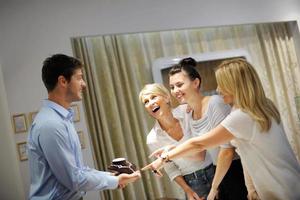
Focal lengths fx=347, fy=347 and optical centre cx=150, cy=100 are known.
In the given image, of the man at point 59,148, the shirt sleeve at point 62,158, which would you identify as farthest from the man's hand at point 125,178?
the shirt sleeve at point 62,158

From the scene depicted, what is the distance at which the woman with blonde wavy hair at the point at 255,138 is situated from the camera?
1955 millimetres

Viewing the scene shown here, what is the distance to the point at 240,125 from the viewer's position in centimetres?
194

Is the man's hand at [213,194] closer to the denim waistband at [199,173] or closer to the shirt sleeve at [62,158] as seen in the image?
the denim waistband at [199,173]

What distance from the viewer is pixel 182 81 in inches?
87.0

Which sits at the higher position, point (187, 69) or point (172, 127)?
point (187, 69)

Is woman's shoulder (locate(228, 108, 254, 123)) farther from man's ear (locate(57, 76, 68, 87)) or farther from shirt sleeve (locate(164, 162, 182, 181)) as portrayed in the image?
man's ear (locate(57, 76, 68, 87))

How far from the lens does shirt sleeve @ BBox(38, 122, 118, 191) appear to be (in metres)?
1.74

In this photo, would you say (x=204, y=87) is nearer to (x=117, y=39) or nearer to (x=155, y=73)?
(x=155, y=73)

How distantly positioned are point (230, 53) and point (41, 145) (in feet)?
5.45

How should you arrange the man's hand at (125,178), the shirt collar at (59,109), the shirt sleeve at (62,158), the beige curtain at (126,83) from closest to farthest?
1. the shirt sleeve at (62,158)
2. the shirt collar at (59,109)
3. the man's hand at (125,178)
4. the beige curtain at (126,83)

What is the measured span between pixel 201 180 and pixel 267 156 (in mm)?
444

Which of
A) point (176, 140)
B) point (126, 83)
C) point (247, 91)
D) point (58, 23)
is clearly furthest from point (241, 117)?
point (58, 23)

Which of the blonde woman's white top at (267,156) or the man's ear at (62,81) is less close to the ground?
the man's ear at (62,81)

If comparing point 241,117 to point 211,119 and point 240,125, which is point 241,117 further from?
point 211,119
